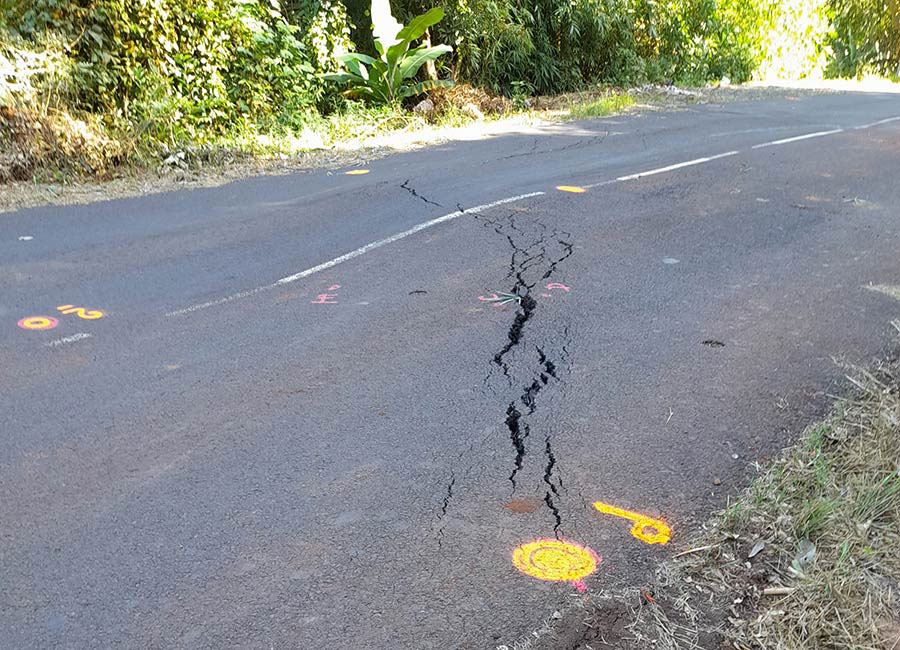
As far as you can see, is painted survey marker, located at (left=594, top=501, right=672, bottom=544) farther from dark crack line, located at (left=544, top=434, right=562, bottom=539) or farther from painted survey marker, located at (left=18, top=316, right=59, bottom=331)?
painted survey marker, located at (left=18, top=316, right=59, bottom=331)

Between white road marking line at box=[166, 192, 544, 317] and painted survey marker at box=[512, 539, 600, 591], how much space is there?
3366 millimetres

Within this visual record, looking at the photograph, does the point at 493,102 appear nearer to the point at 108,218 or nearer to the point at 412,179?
the point at 412,179

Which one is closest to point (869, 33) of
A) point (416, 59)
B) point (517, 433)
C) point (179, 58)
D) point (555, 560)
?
point (416, 59)

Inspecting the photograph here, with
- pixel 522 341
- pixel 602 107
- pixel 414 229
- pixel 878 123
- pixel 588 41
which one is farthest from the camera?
pixel 588 41

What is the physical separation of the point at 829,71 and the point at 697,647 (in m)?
22.6

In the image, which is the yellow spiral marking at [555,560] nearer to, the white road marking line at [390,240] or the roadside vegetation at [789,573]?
the roadside vegetation at [789,573]

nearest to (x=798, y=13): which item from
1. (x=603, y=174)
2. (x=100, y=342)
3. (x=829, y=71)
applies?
(x=829, y=71)

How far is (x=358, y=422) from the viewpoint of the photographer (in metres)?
4.43

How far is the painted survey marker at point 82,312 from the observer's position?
228 inches

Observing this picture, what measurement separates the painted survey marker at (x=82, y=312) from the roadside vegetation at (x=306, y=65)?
425cm

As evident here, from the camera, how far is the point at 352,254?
23.3ft

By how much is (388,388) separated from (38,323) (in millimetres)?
2456

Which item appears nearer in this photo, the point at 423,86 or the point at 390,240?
the point at 390,240

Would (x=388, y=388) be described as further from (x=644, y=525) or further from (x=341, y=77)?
(x=341, y=77)
